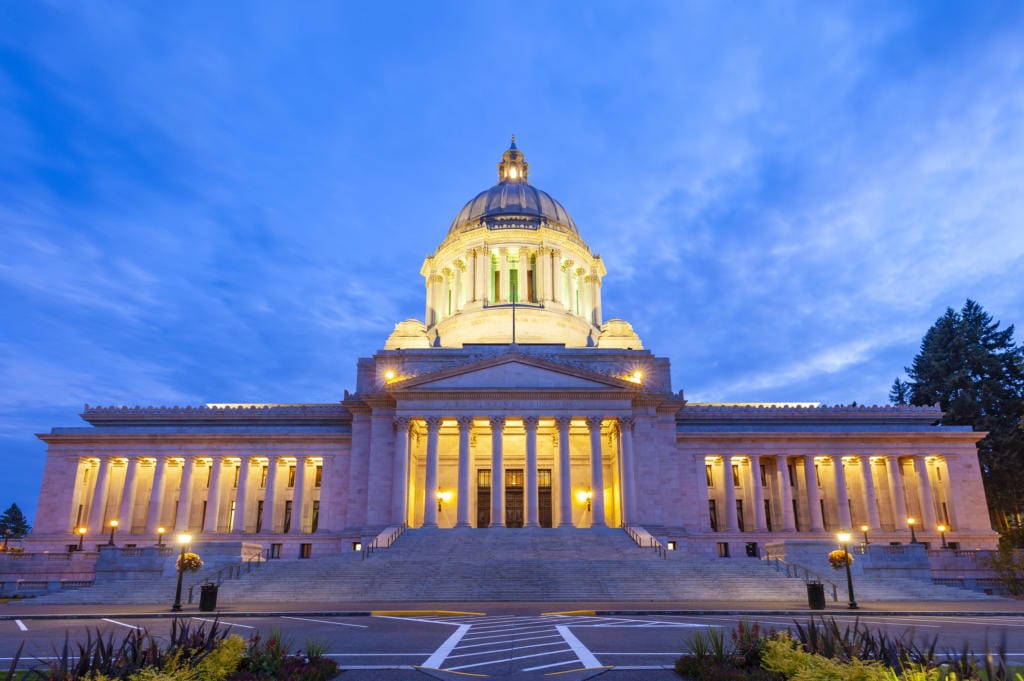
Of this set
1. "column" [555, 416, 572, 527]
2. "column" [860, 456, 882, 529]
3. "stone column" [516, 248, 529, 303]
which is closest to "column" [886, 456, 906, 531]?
"column" [860, 456, 882, 529]

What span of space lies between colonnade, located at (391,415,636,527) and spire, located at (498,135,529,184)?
41816 millimetres

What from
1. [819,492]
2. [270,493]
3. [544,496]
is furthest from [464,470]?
[819,492]

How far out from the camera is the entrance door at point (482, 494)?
5806 cm

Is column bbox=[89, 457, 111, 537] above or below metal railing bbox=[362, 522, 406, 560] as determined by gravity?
above

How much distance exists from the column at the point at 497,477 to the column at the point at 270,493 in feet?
64.2

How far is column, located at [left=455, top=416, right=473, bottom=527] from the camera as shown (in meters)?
50.5

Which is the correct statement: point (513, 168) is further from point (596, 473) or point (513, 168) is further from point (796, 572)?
point (796, 572)

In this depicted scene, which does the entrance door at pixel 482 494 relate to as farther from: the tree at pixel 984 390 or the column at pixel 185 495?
the tree at pixel 984 390

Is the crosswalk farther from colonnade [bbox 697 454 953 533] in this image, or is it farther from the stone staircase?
colonnade [bbox 697 454 953 533]

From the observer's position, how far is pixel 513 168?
8688 cm

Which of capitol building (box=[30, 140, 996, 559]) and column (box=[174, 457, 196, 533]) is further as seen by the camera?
column (box=[174, 457, 196, 533])

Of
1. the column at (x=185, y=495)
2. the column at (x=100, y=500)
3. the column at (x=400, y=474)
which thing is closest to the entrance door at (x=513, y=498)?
the column at (x=400, y=474)

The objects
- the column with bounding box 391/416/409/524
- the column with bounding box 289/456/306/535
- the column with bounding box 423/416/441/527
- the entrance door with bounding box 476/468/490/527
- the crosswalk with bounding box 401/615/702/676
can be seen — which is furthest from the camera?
the entrance door with bounding box 476/468/490/527

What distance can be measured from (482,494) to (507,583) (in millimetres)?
24217
